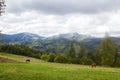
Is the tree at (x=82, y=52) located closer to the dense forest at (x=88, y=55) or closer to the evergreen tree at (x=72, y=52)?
the dense forest at (x=88, y=55)

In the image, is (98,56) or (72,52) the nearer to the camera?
(98,56)

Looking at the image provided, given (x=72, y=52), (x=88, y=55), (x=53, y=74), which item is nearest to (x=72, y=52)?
(x=72, y=52)

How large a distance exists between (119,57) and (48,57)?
43.2 metres

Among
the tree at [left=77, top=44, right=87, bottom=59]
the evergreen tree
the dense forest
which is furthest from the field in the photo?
the evergreen tree

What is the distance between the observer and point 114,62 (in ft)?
410

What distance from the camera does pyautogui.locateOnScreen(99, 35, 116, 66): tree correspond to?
383 ft

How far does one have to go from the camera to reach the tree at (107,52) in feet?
383

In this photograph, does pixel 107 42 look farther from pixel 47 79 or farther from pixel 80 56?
pixel 47 79

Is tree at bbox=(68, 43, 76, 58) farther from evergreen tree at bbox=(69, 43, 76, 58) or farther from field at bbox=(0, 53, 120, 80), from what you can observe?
field at bbox=(0, 53, 120, 80)

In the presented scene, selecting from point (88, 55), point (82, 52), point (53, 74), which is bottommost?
point (88, 55)

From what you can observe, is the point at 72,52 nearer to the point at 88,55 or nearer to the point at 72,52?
the point at 72,52

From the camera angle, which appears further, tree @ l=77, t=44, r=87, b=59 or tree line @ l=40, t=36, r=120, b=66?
tree @ l=77, t=44, r=87, b=59

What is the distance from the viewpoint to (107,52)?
117500 millimetres

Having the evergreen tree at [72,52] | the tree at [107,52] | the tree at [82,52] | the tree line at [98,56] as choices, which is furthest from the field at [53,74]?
the evergreen tree at [72,52]
